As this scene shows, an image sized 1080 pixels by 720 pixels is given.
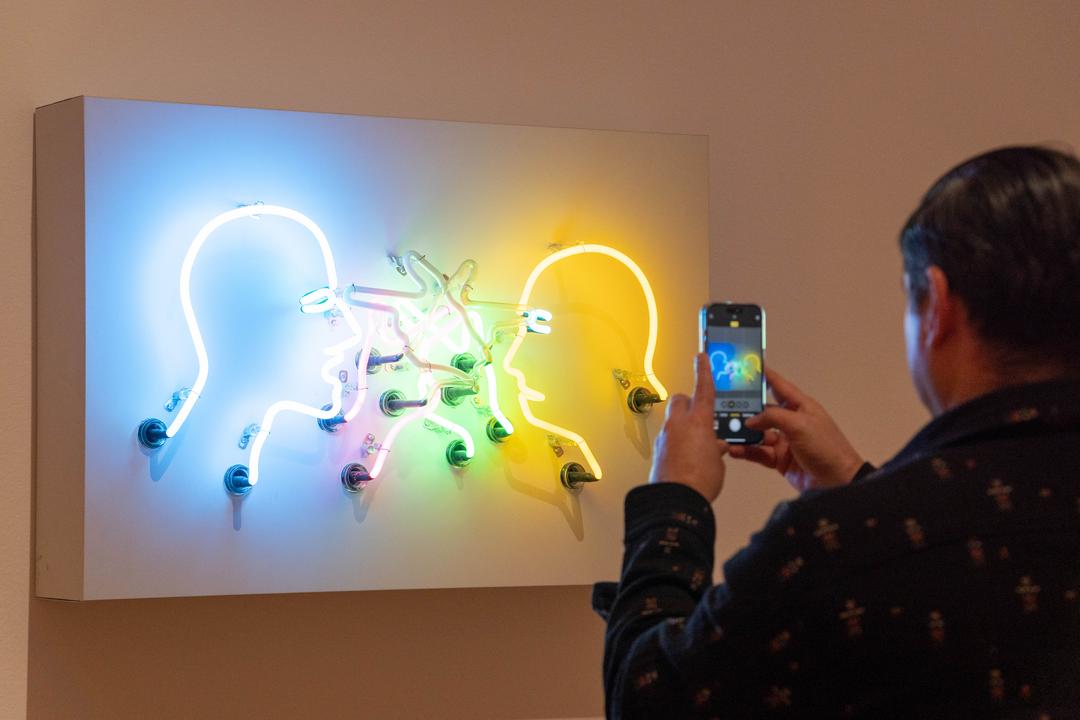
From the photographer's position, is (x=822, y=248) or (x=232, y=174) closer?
(x=232, y=174)

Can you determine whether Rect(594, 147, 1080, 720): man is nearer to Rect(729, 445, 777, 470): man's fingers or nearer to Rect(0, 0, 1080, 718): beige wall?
Rect(729, 445, 777, 470): man's fingers

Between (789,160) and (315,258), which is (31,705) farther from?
(789,160)

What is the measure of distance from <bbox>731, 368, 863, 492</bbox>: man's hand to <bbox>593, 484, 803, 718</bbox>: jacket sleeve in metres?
0.25

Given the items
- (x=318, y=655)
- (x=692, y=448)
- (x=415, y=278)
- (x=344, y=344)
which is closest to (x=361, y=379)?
(x=344, y=344)

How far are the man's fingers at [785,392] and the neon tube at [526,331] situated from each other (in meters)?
0.85

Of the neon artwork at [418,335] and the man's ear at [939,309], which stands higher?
the neon artwork at [418,335]

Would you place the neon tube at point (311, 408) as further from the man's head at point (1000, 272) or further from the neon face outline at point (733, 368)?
the man's head at point (1000, 272)

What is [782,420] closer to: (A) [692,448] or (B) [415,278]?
(A) [692,448]

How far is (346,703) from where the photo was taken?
2336mm

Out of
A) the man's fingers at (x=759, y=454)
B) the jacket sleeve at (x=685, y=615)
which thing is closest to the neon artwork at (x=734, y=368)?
the man's fingers at (x=759, y=454)

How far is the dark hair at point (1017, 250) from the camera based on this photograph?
900 millimetres

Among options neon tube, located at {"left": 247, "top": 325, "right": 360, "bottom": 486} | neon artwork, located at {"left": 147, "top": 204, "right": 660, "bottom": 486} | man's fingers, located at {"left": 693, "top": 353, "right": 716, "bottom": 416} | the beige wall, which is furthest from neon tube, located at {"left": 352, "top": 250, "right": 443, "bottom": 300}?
man's fingers, located at {"left": 693, "top": 353, "right": 716, "bottom": 416}

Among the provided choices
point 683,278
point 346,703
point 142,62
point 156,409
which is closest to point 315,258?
point 156,409

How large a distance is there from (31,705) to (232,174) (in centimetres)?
99
